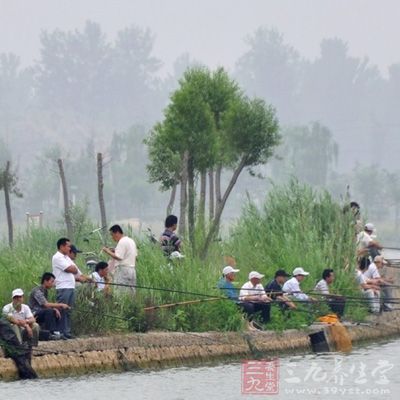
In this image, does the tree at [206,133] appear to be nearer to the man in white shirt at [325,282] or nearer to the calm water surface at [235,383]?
the man in white shirt at [325,282]

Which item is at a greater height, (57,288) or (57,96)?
(57,96)

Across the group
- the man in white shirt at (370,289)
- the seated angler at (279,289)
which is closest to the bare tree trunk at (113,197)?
the man in white shirt at (370,289)

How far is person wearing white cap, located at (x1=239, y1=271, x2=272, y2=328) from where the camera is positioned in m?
30.8

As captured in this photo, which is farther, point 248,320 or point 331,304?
point 331,304

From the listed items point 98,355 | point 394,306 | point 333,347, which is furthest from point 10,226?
point 98,355

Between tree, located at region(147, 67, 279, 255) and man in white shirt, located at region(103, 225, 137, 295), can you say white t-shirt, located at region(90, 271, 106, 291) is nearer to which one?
man in white shirt, located at region(103, 225, 137, 295)

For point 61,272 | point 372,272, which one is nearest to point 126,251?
point 61,272

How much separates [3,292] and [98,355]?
1754mm

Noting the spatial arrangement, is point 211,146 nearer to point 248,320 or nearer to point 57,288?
point 248,320

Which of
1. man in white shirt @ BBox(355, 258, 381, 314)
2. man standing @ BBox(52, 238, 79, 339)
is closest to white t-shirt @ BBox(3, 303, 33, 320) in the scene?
man standing @ BBox(52, 238, 79, 339)

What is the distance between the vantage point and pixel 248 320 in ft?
102

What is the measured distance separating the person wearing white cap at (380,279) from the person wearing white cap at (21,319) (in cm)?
1024

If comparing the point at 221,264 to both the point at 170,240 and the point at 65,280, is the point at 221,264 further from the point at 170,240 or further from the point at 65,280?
the point at 65,280

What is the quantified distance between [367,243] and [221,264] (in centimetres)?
385
